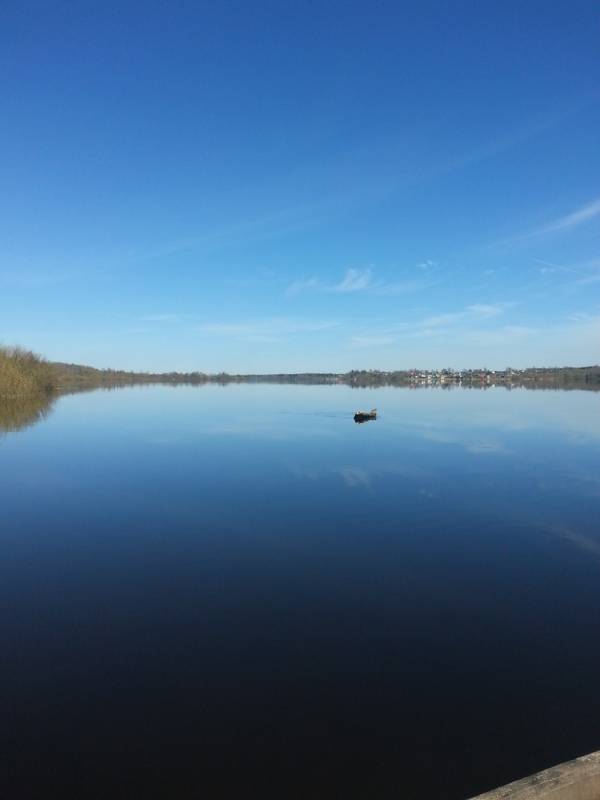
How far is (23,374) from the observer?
3017 inches

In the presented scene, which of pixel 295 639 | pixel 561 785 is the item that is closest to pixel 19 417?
pixel 295 639

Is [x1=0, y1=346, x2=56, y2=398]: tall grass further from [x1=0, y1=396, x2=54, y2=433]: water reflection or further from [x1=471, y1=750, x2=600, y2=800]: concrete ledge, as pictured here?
[x1=471, y1=750, x2=600, y2=800]: concrete ledge

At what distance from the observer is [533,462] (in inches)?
1001

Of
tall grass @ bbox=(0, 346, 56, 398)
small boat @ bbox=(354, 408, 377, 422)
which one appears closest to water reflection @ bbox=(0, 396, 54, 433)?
tall grass @ bbox=(0, 346, 56, 398)

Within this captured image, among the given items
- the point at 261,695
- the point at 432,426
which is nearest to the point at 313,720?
the point at 261,695

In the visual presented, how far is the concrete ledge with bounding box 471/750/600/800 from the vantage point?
323 cm

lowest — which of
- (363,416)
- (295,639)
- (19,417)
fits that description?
(295,639)

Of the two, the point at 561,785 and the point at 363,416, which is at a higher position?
the point at 561,785

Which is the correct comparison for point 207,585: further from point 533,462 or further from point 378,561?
point 533,462

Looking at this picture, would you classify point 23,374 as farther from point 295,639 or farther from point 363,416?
point 295,639

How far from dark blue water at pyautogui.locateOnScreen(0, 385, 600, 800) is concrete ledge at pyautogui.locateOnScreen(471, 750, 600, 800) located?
90.1 inches

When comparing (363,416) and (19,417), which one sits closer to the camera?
(363,416)

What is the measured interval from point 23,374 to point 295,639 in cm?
8154

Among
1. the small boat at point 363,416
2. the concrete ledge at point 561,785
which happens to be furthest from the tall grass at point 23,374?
the concrete ledge at point 561,785
